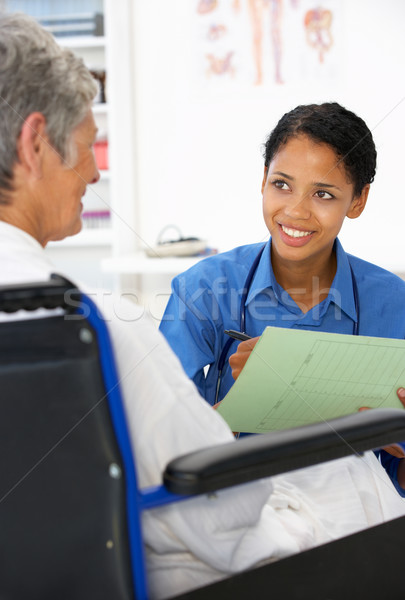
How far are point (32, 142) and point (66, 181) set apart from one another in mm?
67

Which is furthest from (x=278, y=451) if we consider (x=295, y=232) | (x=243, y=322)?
(x=295, y=232)

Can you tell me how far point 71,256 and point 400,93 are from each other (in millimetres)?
2116

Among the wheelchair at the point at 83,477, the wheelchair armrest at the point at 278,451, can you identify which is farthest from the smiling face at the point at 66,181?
the wheelchair armrest at the point at 278,451

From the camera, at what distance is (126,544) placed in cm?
58

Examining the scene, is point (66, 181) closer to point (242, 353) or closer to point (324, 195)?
point (242, 353)

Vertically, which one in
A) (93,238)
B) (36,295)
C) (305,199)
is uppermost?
(36,295)

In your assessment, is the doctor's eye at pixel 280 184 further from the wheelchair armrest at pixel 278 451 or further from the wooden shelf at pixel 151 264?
the wooden shelf at pixel 151 264

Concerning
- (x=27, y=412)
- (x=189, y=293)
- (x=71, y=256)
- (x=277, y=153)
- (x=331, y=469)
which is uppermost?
(x=277, y=153)

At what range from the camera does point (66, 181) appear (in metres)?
0.78

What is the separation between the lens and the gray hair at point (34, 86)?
28.1 inches

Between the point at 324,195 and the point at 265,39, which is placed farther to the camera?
the point at 265,39

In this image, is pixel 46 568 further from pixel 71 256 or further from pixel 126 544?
pixel 71 256

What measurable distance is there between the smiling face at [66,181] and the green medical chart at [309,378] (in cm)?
33

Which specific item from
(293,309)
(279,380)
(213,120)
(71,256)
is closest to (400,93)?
(213,120)
